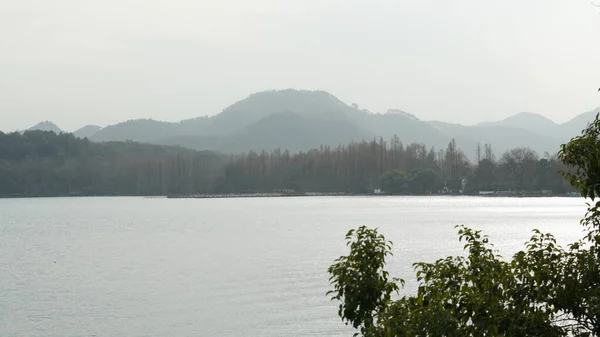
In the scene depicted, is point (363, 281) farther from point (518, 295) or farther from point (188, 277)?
point (188, 277)

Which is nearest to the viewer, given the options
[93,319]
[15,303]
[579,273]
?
[579,273]

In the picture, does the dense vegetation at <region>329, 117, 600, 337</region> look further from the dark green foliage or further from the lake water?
the lake water

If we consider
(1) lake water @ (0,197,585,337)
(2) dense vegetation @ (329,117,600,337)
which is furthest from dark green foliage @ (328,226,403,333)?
(1) lake water @ (0,197,585,337)

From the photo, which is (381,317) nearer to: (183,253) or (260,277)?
(260,277)

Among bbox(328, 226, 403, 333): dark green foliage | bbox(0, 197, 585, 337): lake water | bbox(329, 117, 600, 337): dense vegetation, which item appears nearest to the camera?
bbox(329, 117, 600, 337): dense vegetation

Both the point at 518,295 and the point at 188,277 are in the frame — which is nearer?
the point at 518,295

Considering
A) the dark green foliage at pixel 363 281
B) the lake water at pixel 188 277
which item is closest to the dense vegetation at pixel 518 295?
the dark green foliage at pixel 363 281

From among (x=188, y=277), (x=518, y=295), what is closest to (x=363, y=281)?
(x=518, y=295)

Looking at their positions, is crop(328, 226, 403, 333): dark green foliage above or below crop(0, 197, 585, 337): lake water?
above

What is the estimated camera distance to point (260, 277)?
3669 cm

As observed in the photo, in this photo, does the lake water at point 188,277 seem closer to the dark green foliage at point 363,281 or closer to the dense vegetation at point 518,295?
the dark green foliage at point 363,281

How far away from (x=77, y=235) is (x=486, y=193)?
4896 inches

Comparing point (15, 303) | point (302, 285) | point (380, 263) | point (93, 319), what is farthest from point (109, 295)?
point (380, 263)

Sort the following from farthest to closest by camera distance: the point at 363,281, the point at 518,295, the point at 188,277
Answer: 1. the point at 188,277
2. the point at 363,281
3. the point at 518,295
